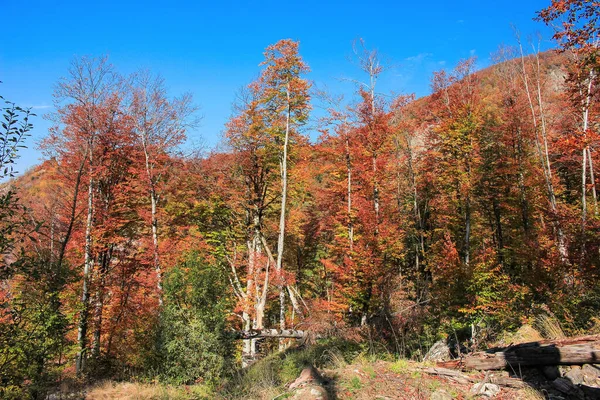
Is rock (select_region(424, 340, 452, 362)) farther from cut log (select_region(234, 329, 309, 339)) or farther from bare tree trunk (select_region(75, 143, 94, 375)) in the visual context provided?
bare tree trunk (select_region(75, 143, 94, 375))

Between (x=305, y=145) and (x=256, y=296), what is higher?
(x=305, y=145)

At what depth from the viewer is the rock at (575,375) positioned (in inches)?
210

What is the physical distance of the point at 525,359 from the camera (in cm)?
570

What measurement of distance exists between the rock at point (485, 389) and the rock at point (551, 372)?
99 centimetres

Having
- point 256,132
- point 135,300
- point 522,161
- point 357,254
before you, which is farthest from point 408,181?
point 135,300

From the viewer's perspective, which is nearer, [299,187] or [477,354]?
[477,354]

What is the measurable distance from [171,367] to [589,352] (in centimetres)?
922

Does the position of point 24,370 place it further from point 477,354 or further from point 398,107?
point 398,107

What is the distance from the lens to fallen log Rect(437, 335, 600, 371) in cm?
530

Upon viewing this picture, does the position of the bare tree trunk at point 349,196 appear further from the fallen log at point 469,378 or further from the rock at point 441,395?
the rock at point 441,395

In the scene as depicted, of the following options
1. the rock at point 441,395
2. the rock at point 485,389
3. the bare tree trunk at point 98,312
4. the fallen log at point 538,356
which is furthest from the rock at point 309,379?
the bare tree trunk at point 98,312

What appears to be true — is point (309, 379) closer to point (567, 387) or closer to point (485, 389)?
point (485, 389)

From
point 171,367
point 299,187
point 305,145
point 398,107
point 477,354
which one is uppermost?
point 398,107

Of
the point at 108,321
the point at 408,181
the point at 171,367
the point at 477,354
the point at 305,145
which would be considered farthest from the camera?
the point at 408,181
